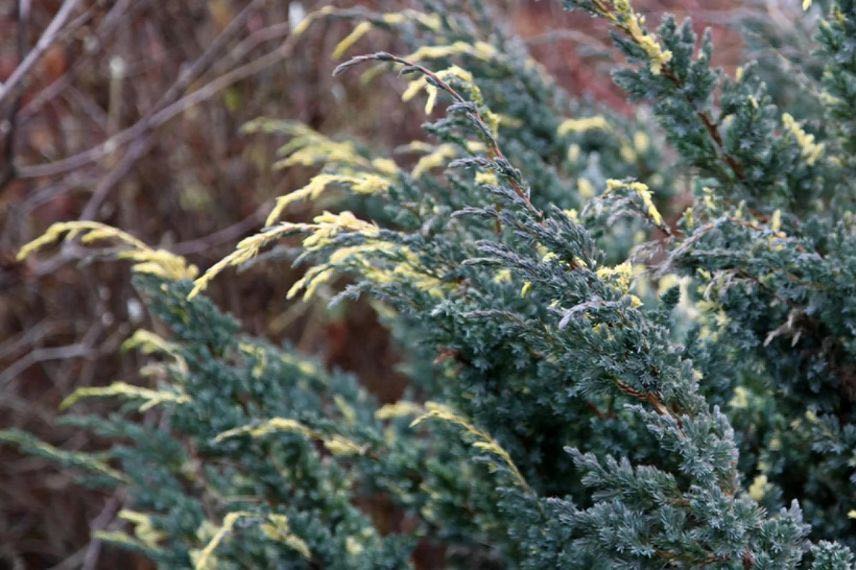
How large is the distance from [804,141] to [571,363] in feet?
2.66

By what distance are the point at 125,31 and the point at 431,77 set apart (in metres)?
2.72

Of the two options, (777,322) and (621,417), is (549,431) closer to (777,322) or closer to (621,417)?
(621,417)

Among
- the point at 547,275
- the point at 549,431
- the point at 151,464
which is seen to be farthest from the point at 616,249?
the point at 151,464

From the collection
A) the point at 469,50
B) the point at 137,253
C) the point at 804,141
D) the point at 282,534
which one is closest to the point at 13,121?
the point at 137,253

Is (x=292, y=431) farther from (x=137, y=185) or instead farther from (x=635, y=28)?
(x=137, y=185)

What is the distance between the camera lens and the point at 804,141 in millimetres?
1834

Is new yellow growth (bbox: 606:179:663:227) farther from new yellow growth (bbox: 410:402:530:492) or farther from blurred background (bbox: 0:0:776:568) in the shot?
blurred background (bbox: 0:0:776:568)

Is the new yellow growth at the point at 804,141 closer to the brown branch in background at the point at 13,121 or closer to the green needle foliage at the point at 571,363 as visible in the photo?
the green needle foliage at the point at 571,363

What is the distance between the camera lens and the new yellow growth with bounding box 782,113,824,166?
1.80 meters

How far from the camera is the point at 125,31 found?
370 centimetres

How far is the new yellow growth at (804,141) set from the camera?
1802mm

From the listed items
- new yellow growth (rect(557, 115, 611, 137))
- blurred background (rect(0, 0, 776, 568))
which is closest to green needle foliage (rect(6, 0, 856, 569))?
new yellow growth (rect(557, 115, 611, 137))

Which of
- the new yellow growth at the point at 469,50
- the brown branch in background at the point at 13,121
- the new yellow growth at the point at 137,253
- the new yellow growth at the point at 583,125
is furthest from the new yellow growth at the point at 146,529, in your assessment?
the new yellow growth at the point at 583,125

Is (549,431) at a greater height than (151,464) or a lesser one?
greater
